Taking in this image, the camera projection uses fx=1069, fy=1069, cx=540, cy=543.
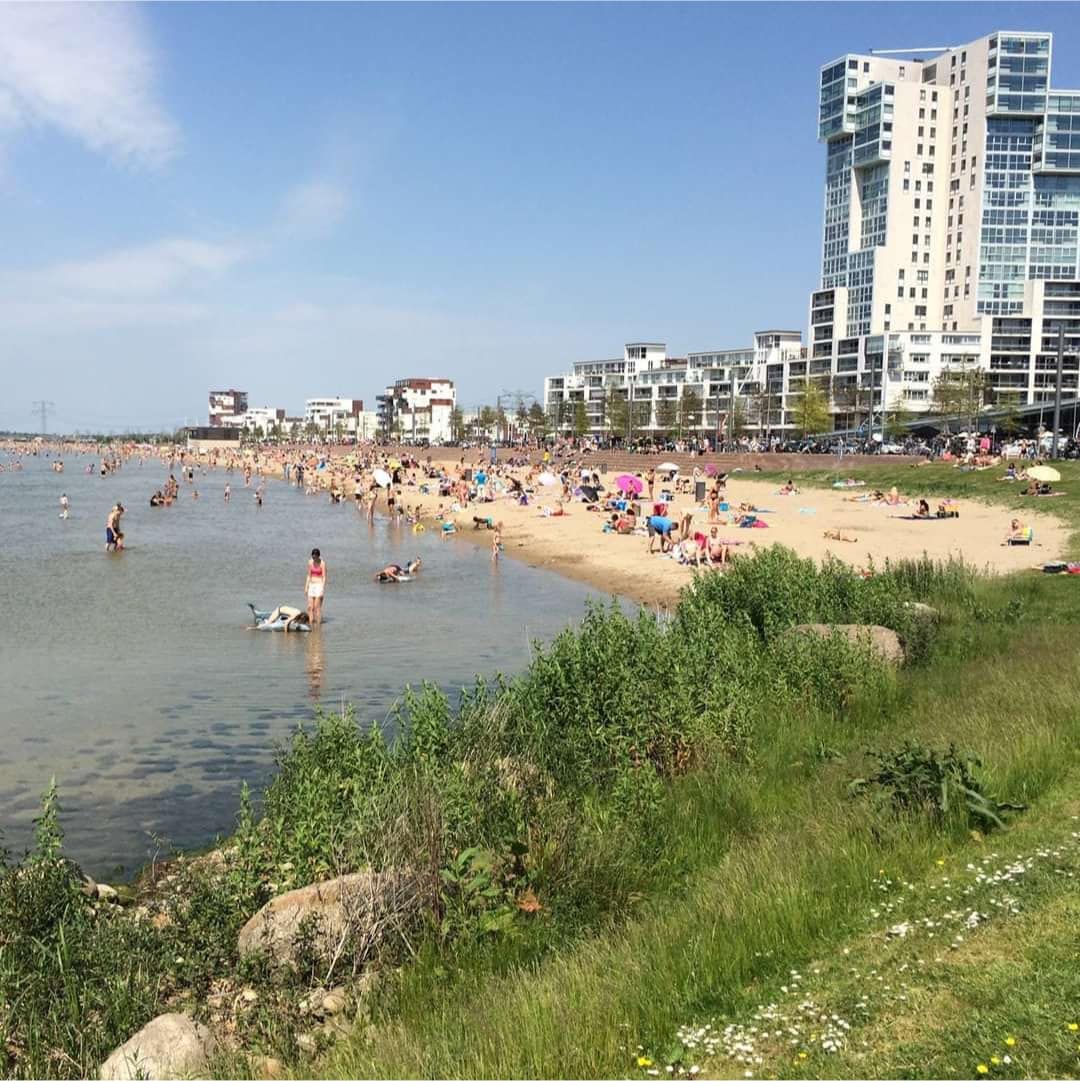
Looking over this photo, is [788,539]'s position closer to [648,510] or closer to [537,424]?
[648,510]

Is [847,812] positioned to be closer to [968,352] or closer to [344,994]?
[344,994]

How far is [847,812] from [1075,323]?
135 meters

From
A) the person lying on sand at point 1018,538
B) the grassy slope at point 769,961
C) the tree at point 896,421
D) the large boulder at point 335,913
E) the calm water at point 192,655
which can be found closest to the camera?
the grassy slope at point 769,961

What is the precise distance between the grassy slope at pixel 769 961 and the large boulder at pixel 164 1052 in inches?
31.3

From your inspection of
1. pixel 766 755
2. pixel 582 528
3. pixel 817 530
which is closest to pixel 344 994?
pixel 766 755

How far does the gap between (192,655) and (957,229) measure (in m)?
135

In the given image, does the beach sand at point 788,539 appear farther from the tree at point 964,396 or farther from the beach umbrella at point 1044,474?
the tree at point 964,396

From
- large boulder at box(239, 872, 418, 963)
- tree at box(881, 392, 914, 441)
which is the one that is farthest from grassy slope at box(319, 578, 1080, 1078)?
tree at box(881, 392, 914, 441)

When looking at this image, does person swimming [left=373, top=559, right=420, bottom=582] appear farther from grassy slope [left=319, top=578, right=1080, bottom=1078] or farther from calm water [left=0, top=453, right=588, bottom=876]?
grassy slope [left=319, top=578, right=1080, bottom=1078]

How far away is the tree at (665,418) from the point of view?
13552cm

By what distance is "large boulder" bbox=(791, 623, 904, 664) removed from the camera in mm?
12984

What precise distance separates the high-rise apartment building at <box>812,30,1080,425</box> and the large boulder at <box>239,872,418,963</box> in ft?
394

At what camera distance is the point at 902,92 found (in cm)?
13475

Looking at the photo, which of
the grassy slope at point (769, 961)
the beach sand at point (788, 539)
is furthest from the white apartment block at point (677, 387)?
the grassy slope at point (769, 961)
